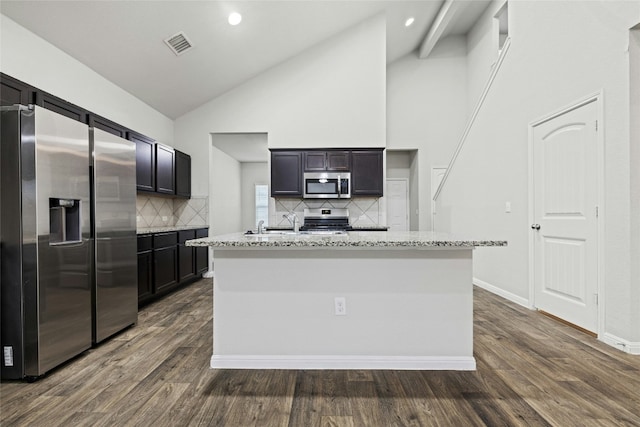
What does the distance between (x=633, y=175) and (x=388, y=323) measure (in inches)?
81.3

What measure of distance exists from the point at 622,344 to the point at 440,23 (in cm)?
507

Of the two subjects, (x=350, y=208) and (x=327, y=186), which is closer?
(x=327, y=186)

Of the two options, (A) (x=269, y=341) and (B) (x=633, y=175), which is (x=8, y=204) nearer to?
(A) (x=269, y=341)

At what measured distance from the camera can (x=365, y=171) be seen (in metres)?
5.22

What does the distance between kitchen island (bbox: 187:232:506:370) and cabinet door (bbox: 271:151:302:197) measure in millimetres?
3098

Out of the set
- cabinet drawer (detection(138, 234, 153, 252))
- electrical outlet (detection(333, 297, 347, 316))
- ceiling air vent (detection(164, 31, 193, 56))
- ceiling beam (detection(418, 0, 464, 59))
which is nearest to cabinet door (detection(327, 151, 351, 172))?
ceiling air vent (detection(164, 31, 193, 56))

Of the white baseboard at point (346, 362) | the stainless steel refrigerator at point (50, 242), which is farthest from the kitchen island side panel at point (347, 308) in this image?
the stainless steel refrigerator at point (50, 242)

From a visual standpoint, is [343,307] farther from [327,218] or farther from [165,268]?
[327,218]

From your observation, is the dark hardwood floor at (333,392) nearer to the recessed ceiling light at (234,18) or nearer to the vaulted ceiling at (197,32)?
the vaulted ceiling at (197,32)

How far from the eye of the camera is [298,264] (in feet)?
7.18

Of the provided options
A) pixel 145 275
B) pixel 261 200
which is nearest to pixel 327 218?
pixel 145 275

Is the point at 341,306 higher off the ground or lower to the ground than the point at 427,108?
lower

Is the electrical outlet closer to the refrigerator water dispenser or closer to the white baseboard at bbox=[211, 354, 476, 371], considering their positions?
the white baseboard at bbox=[211, 354, 476, 371]

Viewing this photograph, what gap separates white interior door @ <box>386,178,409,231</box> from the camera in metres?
7.03
